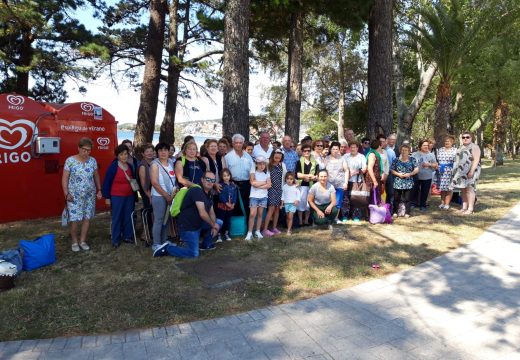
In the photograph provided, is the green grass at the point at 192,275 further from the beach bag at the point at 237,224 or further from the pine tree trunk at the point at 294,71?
the pine tree trunk at the point at 294,71

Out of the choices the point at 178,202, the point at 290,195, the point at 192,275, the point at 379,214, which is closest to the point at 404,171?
the point at 379,214

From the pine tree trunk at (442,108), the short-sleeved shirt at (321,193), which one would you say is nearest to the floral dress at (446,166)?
the short-sleeved shirt at (321,193)

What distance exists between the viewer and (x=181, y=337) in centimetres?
337

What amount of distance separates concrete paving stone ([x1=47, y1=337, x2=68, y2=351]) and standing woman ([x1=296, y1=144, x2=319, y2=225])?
4.55 m

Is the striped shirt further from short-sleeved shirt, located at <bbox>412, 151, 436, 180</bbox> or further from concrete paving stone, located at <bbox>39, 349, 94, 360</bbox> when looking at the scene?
short-sleeved shirt, located at <bbox>412, 151, 436, 180</bbox>

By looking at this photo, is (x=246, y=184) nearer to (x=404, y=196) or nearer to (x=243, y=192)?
(x=243, y=192)

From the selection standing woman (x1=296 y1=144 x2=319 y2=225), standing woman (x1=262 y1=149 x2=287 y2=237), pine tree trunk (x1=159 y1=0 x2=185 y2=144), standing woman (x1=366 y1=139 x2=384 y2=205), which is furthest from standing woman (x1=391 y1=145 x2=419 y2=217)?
pine tree trunk (x1=159 y1=0 x2=185 y2=144)

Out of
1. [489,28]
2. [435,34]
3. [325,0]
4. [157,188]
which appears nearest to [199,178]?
[157,188]

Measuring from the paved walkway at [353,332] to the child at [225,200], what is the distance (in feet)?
8.51

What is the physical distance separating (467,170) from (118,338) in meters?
7.56

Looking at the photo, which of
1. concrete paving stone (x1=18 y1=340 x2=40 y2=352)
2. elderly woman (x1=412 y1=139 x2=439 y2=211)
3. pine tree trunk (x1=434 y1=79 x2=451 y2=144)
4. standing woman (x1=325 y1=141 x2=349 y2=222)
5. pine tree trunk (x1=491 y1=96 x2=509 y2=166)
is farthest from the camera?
pine tree trunk (x1=491 y1=96 x2=509 y2=166)

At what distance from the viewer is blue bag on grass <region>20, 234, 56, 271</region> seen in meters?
5.00

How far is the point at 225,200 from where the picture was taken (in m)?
6.30

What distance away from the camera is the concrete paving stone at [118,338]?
131 inches
